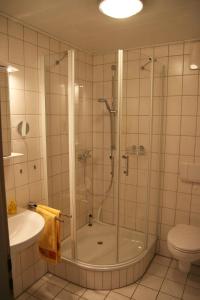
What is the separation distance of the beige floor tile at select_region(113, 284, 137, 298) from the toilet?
497 mm

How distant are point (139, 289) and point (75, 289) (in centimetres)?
61

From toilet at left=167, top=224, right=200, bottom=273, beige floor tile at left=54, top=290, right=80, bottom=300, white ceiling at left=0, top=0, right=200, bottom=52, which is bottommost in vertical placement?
beige floor tile at left=54, top=290, right=80, bottom=300

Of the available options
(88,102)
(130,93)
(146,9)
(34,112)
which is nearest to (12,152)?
(34,112)

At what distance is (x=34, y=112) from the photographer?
2.11m

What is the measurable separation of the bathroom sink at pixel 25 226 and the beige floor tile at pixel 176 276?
1496 mm

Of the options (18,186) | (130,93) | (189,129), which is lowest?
(18,186)

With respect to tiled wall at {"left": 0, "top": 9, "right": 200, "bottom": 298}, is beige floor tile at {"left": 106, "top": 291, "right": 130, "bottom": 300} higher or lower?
lower

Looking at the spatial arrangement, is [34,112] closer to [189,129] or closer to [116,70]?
[116,70]

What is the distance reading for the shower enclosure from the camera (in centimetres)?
210

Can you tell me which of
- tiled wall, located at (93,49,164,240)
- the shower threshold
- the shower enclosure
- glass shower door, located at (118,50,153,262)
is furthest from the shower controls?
the shower threshold

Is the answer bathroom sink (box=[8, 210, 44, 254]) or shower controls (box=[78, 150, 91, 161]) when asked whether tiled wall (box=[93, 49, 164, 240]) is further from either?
bathroom sink (box=[8, 210, 44, 254])

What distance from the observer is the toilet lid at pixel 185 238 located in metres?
2.02

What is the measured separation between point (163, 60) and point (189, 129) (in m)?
0.81

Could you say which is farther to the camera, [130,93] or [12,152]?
[130,93]
